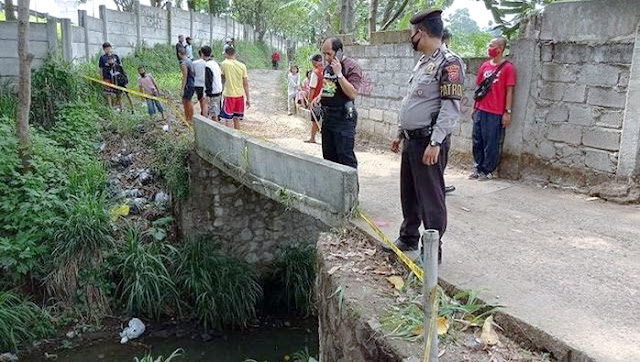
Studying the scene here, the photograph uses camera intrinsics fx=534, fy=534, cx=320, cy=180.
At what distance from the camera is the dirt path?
2.94 metres

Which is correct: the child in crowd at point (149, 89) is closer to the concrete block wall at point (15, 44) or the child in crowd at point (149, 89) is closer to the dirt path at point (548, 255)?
the concrete block wall at point (15, 44)

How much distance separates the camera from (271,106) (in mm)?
15273

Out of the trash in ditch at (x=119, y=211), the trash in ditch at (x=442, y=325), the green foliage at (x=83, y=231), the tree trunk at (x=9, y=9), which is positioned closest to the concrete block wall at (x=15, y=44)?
the tree trunk at (x=9, y=9)

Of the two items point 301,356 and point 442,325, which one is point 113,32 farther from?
point 442,325

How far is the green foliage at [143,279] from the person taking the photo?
24.9ft

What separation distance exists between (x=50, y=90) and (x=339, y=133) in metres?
6.89

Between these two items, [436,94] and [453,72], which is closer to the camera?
[453,72]

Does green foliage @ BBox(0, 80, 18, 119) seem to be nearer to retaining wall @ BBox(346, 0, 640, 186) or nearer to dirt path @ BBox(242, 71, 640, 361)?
dirt path @ BBox(242, 71, 640, 361)

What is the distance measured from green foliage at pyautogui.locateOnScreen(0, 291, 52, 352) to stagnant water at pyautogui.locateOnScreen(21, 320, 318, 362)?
0.95 ft

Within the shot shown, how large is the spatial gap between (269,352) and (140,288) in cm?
206

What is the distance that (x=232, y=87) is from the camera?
8.64 meters

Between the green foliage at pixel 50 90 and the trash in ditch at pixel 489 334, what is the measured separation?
8867 millimetres

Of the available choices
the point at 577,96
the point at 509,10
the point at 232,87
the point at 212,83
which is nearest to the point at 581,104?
the point at 577,96

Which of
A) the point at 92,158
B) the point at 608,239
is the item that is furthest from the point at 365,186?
the point at 92,158
